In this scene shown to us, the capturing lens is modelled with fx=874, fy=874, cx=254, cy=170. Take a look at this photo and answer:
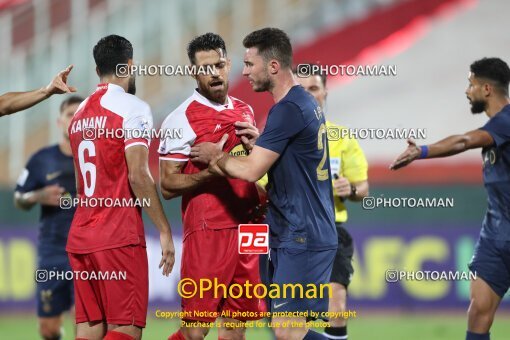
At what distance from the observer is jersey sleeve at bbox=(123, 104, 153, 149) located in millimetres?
5770

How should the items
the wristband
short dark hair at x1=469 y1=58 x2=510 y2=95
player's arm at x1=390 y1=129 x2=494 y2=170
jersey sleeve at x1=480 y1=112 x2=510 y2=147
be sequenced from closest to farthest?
player's arm at x1=390 y1=129 x2=494 y2=170, the wristband, jersey sleeve at x1=480 y1=112 x2=510 y2=147, short dark hair at x1=469 y1=58 x2=510 y2=95

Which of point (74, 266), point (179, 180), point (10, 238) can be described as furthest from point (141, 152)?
point (10, 238)


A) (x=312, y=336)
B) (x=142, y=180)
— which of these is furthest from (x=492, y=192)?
(x=142, y=180)

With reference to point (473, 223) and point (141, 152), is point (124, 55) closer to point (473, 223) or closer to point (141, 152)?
point (141, 152)

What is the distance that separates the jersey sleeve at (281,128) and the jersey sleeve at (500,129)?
1750 mm

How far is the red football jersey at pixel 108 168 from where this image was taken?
19.1 feet

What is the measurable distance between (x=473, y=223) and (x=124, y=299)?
267 inches

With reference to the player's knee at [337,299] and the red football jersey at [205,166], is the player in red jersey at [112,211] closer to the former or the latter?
the red football jersey at [205,166]

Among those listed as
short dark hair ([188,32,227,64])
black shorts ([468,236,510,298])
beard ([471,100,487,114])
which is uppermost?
short dark hair ([188,32,227,64])

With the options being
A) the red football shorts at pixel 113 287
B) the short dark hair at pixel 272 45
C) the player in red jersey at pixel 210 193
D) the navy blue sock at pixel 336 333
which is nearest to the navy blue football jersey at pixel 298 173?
the short dark hair at pixel 272 45

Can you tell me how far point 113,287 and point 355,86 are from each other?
9.86 metres

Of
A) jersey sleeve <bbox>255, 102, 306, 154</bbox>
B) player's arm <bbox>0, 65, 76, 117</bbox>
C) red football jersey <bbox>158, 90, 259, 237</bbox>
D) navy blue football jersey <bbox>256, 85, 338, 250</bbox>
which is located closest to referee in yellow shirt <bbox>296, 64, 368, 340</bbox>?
red football jersey <bbox>158, 90, 259, 237</bbox>

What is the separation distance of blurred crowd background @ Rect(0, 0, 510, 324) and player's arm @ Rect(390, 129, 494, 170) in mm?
4802

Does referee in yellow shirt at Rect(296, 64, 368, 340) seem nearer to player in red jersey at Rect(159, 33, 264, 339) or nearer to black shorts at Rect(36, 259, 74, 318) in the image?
player in red jersey at Rect(159, 33, 264, 339)
